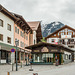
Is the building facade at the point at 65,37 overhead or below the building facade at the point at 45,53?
overhead

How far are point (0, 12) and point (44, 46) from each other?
981 cm

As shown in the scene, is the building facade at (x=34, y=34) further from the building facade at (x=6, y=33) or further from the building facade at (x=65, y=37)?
the building facade at (x=6, y=33)

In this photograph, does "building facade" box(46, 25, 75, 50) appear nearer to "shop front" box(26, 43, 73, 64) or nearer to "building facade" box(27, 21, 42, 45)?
"building facade" box(27, 21, 42, 45)

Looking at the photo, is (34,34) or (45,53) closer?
(45,53)

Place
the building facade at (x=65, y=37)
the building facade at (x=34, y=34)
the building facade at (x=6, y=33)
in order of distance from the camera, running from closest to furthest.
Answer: the building facade at (x=6, y=33) < the building facade at (x=34, y=34) < the building facade at (x=65, y=37)

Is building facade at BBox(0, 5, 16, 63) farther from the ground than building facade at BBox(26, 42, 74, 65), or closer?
farther from the ground

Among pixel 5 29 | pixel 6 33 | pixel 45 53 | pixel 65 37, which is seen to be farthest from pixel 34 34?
pixel 45 53

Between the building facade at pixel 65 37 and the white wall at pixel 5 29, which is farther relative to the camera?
the building facade at pixel 65 37

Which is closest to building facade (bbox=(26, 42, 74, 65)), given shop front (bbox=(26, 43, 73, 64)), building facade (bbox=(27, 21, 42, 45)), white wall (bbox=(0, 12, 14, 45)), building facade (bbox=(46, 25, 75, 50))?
shop front (bbox=(26, 43, 73, 64))

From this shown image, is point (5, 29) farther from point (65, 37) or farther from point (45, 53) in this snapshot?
point (65, 37)

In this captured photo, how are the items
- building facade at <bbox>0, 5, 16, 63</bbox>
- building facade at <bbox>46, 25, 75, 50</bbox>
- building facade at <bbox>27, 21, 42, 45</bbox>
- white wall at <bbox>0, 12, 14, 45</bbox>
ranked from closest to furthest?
building facade at <bbox>0, 5, 16, 63</bbox> < white wall at <bbox>0, 12, 14, 45</bbox> < building facade at <bbox>27, 21, 42, 45</bbox> < building facade at <bbox>46, 25, 75, 50</bbox>

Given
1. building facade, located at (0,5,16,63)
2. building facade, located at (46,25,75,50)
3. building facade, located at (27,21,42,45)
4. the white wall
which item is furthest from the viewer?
building facade, located at (46,25,75,50)

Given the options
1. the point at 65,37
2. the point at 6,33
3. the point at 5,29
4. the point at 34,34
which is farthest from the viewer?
the point at 65,37

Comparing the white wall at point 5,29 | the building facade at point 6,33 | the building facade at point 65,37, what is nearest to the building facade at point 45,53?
the building facade at point 6,33
